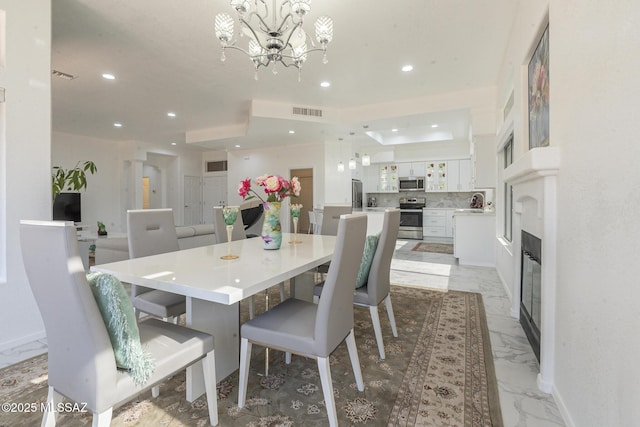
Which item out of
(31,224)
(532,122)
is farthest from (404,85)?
(31,224)

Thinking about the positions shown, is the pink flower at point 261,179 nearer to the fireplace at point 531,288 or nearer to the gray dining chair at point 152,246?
the gray dining chair at point 152,246

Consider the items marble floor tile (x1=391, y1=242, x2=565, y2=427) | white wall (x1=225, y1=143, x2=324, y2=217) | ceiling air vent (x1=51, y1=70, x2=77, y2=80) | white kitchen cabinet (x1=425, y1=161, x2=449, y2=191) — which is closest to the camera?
marble floor tile (x1=391, y1=242, x2=565, y2=427)

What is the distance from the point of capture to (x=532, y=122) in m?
2.34

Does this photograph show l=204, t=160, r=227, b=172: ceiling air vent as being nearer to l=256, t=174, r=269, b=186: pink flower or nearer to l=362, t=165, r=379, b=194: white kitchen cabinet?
l=362, t=165, r=379, b=194: white kitchen cabinet

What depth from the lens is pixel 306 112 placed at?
18.2 ft

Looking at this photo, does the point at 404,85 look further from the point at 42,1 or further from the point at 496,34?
the point at 42,1

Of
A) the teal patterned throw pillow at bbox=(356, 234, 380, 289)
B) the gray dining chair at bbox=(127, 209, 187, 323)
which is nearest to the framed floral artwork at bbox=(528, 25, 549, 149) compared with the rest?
the teal patterned throw pillow at bbox=(356, 234, 380, 289)

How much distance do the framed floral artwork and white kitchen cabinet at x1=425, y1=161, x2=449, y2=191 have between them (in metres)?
6.00

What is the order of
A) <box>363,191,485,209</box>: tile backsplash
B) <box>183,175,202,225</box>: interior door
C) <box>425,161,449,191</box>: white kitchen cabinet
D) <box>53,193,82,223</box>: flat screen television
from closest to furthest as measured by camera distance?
<box>53,193,82,223</box>: flat screen television, <box>425,161,449,191</box>: white kitchen cabinet, <box>363,191,485,209</box>: tile backsplash, <box>183,175,202,225</box>: interior door

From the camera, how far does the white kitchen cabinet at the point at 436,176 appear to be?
8242 mm

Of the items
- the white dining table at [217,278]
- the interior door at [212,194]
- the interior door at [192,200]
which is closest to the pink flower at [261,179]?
the white dining table at [217,278]

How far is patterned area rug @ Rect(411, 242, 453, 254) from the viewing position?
6348 mm

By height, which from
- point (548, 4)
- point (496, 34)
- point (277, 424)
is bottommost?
point (277, 424)

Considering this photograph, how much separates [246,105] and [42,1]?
3.34 meters
